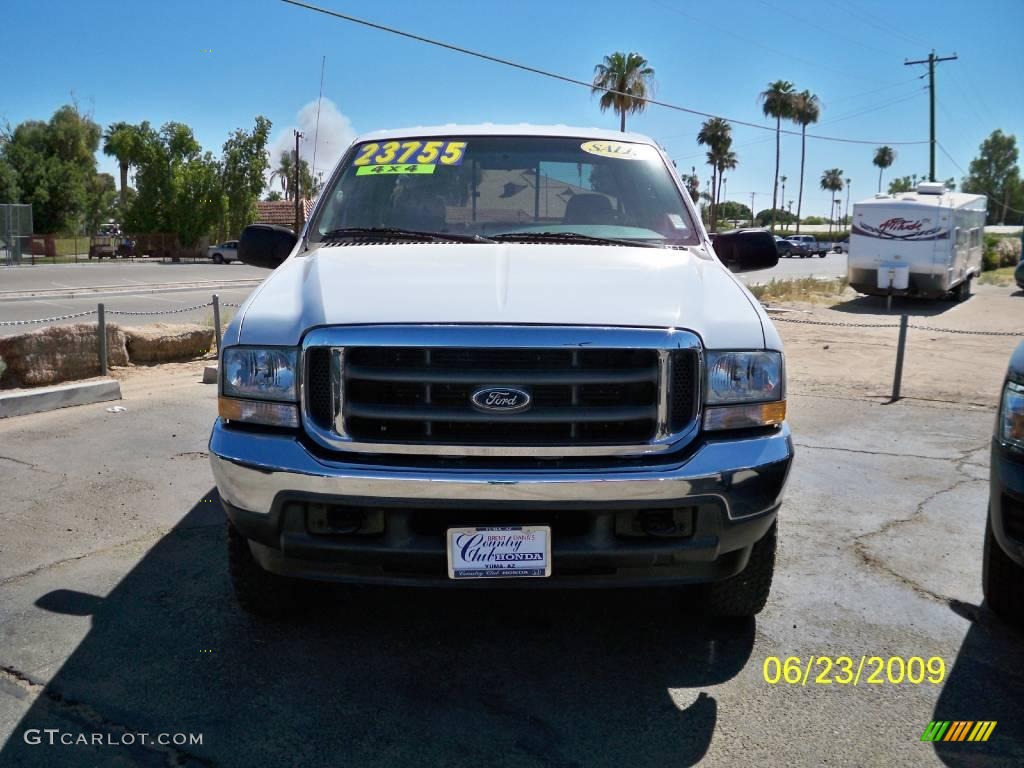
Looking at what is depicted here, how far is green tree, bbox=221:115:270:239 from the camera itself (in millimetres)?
60438

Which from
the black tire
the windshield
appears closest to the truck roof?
the windshield

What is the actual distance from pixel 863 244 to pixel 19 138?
7077cm

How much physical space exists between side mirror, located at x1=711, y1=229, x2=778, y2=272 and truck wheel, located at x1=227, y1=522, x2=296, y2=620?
250cm

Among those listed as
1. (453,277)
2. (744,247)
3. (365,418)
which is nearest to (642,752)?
(365,418)

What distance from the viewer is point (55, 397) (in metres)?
7.64

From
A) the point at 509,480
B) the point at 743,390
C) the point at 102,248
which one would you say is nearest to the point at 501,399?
the point at 509,480

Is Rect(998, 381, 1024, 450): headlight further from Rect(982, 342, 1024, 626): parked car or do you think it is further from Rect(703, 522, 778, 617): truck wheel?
Rect(703, 522, 778, 617): truck wheel

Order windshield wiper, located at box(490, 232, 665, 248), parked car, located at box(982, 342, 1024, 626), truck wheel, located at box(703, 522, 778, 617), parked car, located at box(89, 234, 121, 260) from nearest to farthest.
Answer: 1. parked car, located at box(982, 342, 1024, 626)
2. truck wheel, located at box(703, 522, 778, 617)
3. windshield wiper, located at box(490, 232, 665, 248)
4. parked car, located at box(89, 234, 121, 260)

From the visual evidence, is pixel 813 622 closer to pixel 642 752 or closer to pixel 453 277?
pixel 642 752

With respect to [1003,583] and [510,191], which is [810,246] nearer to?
[510,191]

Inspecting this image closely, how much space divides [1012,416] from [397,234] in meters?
2.52

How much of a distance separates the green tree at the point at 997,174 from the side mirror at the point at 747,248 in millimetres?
132514

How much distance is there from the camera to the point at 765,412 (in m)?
3.05

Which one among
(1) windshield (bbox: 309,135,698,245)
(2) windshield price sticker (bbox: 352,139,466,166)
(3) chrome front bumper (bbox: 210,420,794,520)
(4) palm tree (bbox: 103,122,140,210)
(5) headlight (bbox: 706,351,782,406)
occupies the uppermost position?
(4) palm tree (bbox: 103,122,140,210)
